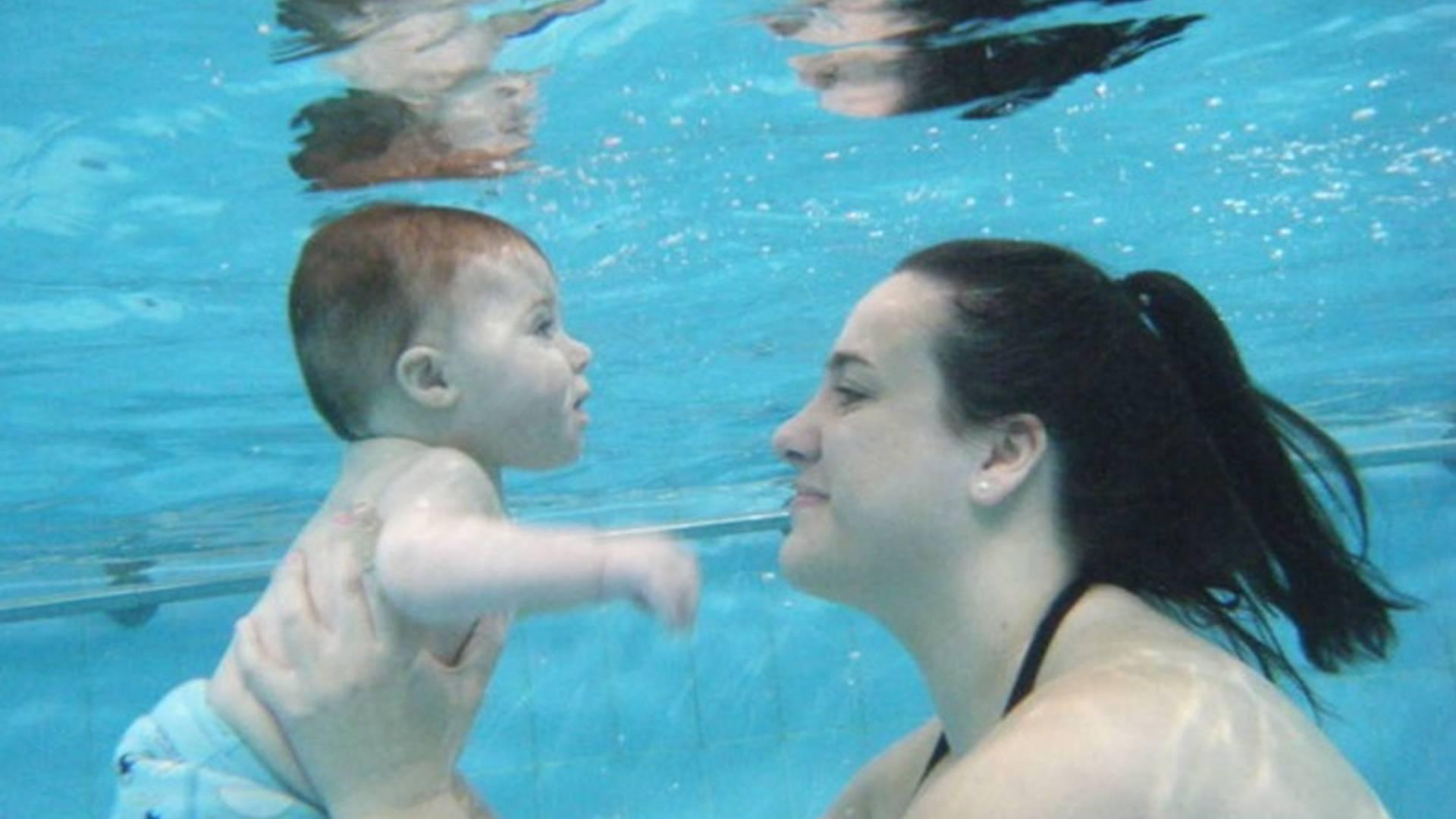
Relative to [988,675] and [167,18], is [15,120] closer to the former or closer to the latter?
[167,18]

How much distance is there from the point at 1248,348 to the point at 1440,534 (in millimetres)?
2838

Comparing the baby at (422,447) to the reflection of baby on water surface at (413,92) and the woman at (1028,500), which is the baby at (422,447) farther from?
Answer: the reflection of baby on water surface at (413,92)

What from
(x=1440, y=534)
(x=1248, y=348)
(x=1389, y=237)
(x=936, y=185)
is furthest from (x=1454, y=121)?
(x=1440, y=534)

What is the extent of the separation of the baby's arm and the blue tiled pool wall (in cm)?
1014

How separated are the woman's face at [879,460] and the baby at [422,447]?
21.3 inches

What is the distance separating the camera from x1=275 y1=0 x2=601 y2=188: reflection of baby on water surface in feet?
22.7

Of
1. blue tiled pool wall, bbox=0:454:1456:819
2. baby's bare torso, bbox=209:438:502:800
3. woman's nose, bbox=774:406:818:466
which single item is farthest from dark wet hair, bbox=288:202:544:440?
blue tiled pool wall, bbox=0:454:1456:819

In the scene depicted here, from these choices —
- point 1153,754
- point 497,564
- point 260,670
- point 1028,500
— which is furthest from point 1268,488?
point 260,670

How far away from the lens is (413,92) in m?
7.68

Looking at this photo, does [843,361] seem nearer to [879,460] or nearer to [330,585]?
[879,460]

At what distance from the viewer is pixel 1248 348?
1567 centimetres

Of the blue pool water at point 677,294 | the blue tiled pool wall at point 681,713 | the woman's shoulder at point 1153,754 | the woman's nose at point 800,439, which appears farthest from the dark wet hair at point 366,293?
the blue tiled pool wall at point 681,713

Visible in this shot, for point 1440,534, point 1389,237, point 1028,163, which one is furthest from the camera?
point 1440,534

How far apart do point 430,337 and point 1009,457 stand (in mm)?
1798
